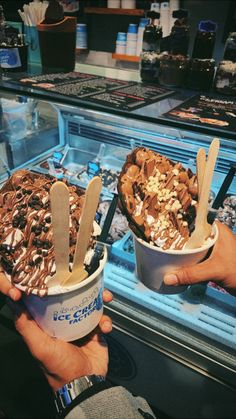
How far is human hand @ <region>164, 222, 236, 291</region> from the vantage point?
0.98 metres

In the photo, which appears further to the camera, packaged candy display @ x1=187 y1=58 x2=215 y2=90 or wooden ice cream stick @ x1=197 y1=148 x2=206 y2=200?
packaged candy display @ x1=187 y1=58 x2=215 y2=90

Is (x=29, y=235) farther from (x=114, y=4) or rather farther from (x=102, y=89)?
(x=114, y=4)

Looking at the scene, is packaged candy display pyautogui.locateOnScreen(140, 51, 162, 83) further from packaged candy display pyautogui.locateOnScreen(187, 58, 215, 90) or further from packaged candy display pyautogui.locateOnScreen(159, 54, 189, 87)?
packaged candy display pyautogui.locateOnScreen(187, 58, 215, 90)

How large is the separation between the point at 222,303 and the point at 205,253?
0.49m

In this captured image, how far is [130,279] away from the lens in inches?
56.5

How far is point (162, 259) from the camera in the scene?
972 mm

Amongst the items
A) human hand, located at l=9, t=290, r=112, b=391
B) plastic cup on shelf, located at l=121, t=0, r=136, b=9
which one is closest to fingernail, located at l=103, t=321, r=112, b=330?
human hand, located at l=9, t=290, r=112, b=391

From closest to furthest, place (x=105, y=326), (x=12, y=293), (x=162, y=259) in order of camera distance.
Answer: (x=12, y=293)
(x=162, y=259)
(x=105, y=326)

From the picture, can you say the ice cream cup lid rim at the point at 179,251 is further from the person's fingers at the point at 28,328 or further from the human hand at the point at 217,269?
the person's fingers at the point at 28,328

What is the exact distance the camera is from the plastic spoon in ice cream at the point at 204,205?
0.88m

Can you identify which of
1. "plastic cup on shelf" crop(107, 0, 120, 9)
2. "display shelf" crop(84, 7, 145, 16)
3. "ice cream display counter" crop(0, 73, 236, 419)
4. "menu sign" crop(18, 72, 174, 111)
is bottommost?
"ice cream display counter" crop(0, 73, 236, 419)

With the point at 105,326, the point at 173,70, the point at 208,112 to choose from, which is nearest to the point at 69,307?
the point at 105,326

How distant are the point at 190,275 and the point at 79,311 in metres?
0.35

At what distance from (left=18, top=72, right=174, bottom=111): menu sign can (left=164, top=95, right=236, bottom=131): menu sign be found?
0.13 m
